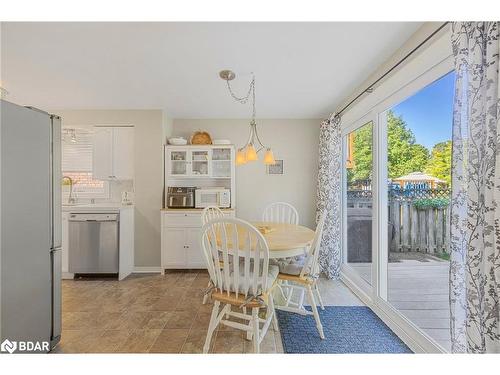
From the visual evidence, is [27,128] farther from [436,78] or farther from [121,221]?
[436,78]

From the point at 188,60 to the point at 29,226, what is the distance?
69.9 inches

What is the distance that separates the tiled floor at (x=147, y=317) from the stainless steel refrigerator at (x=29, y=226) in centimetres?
40

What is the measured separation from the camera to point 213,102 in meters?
3.50

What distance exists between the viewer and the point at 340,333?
2.20m

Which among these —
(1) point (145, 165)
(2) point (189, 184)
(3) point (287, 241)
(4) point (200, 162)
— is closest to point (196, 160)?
(4) point (200, 162)

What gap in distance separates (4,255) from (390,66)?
3075 millimetres

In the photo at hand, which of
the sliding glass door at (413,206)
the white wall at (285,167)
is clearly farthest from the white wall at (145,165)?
the sliding glass door at (413,206)

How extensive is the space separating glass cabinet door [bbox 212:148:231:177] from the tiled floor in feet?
5.16

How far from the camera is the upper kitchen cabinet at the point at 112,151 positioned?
393cm

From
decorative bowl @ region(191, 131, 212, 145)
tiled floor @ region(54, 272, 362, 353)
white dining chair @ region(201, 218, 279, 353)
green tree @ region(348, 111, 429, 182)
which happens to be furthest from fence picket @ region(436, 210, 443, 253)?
decorative bowl @ region(191, 131, 212, 145)

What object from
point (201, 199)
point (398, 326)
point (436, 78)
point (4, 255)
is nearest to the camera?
point (4, 255)

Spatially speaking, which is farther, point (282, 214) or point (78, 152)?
point (78, 152)

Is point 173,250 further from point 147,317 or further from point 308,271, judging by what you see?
point 308,271
